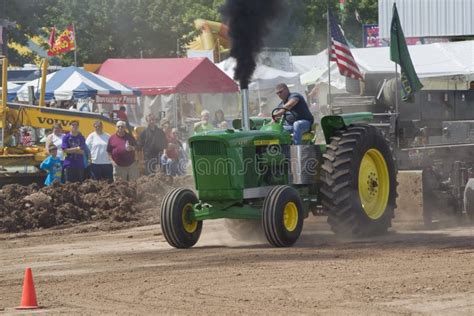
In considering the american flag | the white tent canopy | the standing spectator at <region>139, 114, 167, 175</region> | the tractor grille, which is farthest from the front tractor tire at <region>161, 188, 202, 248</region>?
the white tent canopy

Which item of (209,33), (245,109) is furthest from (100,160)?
(209,33)

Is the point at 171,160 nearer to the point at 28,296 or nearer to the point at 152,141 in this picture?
the point at 152,141

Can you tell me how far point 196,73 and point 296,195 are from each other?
18.1m

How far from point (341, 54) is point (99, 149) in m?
4.86

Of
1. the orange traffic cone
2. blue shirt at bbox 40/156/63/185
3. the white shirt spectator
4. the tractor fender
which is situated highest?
the tractor fender

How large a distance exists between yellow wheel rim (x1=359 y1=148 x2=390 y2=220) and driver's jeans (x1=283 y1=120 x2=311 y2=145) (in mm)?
895

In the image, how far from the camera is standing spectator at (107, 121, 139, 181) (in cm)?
2089

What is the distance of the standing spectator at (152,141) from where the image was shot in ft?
76.5

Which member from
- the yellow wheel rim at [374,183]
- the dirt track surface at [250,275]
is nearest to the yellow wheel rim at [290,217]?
the dirt track surface at [250,275]

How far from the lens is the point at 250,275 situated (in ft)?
34.2

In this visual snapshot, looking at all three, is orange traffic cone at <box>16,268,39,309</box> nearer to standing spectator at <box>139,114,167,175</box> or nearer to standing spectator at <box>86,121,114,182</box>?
standing spectator at <box>86,121,114,182</box>

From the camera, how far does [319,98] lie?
32.3 metres

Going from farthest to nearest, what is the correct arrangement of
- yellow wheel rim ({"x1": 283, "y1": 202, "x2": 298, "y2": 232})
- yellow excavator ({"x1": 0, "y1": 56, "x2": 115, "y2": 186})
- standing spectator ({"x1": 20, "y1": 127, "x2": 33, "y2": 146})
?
1. standing spectator ({"x1": 20, "y1": 127, "x2": 33, "y2": 146})
2. yellow excavator ({"x1": 0, "y1": 56, "x2": 115, "y2": 186})
3. yellow wheel rim ({"x1": 283, "y1": 202, "x2": 298, "y2": 232})

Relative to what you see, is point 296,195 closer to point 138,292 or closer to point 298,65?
point 138,292
